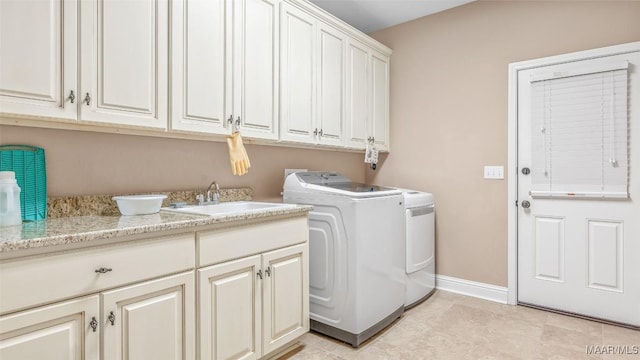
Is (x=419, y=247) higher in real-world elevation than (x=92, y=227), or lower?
lower

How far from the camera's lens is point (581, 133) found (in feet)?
8.42

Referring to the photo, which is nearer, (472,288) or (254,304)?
(254,304)

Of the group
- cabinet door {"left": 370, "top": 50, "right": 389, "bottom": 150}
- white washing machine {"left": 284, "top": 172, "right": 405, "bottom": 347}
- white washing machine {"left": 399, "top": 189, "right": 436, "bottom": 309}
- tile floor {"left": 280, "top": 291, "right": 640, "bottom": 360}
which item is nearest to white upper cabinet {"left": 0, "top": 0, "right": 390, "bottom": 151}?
cabinet door {"left": 370, "top": 50, "right": 389, "bottom": 150}

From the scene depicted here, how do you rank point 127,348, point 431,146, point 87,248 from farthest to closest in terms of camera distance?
point 431,146 → point 127,348 → point 87,248

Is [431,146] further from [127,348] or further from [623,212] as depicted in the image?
[127,348]

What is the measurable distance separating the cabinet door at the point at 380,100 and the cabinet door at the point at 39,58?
7.95 feet

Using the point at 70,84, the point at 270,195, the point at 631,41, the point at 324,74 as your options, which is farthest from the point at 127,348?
the point at 631,41

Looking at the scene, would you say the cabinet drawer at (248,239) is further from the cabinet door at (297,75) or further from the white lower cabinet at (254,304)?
the cabinet door at (297,75)

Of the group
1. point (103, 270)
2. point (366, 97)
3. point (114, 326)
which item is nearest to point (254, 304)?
point (114, 326)

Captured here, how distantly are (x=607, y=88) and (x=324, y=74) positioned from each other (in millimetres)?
2067

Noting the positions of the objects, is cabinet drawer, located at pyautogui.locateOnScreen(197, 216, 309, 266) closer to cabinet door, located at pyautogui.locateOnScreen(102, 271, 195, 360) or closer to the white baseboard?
cabinet door, located at pyautogui.locateOnScreen(102, 271, 195, 360)

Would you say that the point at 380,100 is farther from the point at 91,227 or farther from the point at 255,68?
the point at 91,227

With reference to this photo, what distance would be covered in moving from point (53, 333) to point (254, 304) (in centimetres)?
88

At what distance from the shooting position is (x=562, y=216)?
8.77 feet
